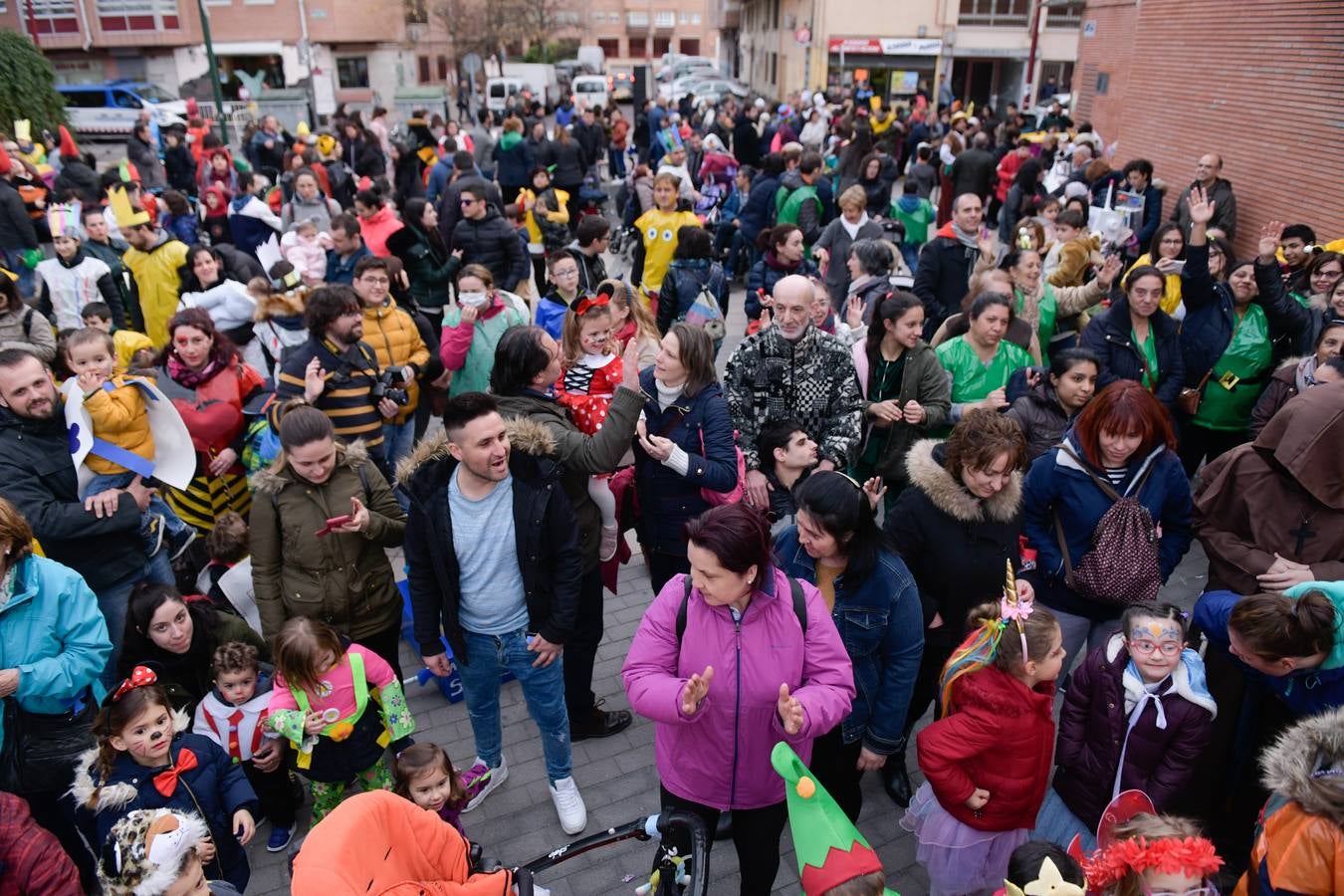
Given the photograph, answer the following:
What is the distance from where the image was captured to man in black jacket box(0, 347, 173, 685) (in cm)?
368

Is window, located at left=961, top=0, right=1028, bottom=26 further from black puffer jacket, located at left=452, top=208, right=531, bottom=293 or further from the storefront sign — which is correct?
black puffer jacket, located at left=452, top=208, right=531, bottom=293

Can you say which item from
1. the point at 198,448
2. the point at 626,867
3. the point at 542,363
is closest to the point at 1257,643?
the point at 626,867

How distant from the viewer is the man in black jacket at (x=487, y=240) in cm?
768

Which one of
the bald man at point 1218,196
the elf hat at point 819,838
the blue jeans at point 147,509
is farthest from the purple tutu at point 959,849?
the bald man at point 1218,196

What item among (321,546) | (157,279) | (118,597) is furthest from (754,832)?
(157,279)

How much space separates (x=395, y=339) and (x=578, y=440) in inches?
100

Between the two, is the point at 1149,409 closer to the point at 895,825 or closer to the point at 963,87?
the point at 895,825

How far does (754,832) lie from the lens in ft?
9.82

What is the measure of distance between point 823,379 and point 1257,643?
82.7 inches

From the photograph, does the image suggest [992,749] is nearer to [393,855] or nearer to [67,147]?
[393,855]

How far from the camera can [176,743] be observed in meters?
3.09

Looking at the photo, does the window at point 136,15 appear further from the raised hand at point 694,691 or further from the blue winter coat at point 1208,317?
the raised hand at point 694,691

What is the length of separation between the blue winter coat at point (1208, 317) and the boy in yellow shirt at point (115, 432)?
588cm

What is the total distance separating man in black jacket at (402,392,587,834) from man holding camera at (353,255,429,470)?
2072 mm
